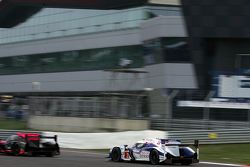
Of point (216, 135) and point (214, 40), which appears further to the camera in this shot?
point (214, 40)

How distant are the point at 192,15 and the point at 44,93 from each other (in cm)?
2898

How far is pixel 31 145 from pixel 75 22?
39775mm

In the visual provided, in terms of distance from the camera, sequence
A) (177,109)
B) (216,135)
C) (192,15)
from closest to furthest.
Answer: (216,135) < (177,109) < (192,15)

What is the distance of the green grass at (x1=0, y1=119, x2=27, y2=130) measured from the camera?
124 ft

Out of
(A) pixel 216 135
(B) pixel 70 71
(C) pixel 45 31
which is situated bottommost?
(A) pixel 216 135

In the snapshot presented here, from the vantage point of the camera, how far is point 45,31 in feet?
215

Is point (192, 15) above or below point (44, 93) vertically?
above

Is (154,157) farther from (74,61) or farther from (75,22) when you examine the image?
(75,22)

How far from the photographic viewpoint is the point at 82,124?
3538cm

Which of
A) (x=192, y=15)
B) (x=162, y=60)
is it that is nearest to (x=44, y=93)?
(x=162, y=60)

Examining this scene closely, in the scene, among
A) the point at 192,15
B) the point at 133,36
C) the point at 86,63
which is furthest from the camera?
the point at 86,63

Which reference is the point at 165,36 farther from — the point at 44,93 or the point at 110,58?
the point at 44,93

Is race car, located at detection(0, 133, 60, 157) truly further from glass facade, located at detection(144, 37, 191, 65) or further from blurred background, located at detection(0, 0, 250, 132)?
glass facade, located at detection(144, 37, 191, 65)

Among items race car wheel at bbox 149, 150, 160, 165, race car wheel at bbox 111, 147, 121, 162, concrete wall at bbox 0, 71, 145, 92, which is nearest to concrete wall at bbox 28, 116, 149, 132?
race car wheel at bbox 111, 147, 121, 162
